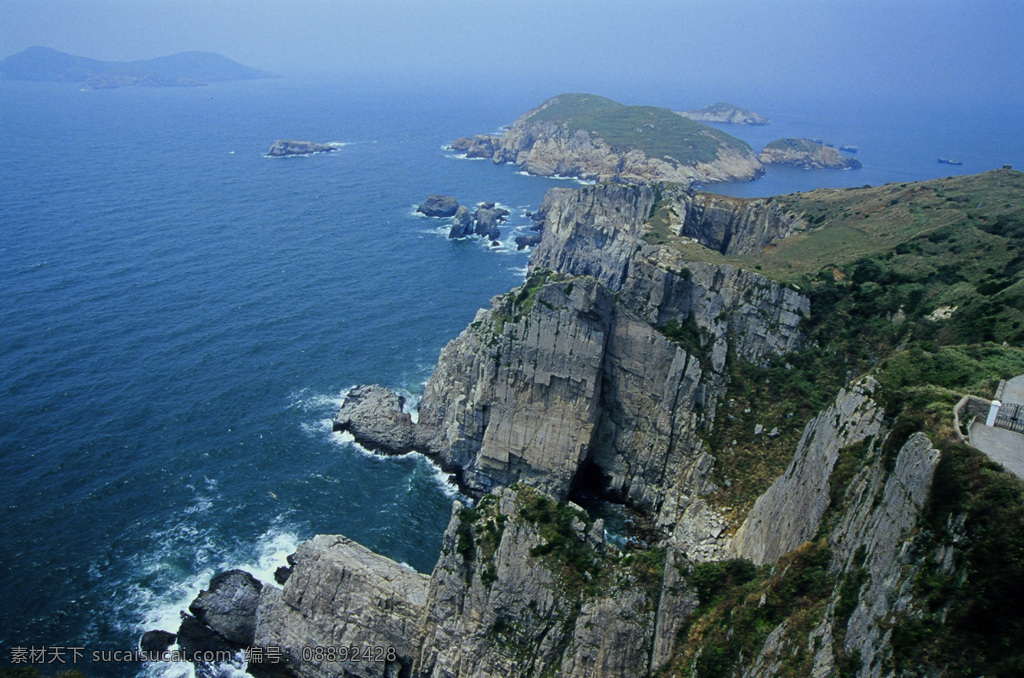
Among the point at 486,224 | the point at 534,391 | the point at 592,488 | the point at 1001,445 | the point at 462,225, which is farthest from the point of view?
the point at 486,224

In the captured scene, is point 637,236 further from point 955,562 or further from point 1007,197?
point 955,562

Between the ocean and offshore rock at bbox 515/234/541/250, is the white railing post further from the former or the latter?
offshore rock at bbox 515/234/541/250

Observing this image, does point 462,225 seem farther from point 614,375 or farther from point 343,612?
point 343,612

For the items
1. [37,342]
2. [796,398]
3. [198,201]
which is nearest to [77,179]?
[198,201]

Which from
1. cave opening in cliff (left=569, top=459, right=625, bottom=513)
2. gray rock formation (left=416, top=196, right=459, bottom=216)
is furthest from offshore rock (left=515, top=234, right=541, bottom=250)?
cave opening in cliff (left=569, top=459, right=625, bottom=513)

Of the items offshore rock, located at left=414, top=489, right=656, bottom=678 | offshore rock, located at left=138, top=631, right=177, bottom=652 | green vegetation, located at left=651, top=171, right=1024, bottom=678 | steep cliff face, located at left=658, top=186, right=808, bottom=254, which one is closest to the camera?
green vegetation, located at left=651, top=171, right=1024, bottom=678

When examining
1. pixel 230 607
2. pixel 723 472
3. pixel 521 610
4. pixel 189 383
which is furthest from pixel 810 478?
pixel 189 383

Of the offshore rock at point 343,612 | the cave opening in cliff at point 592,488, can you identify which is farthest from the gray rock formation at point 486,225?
the offshore rock at point 343,612
